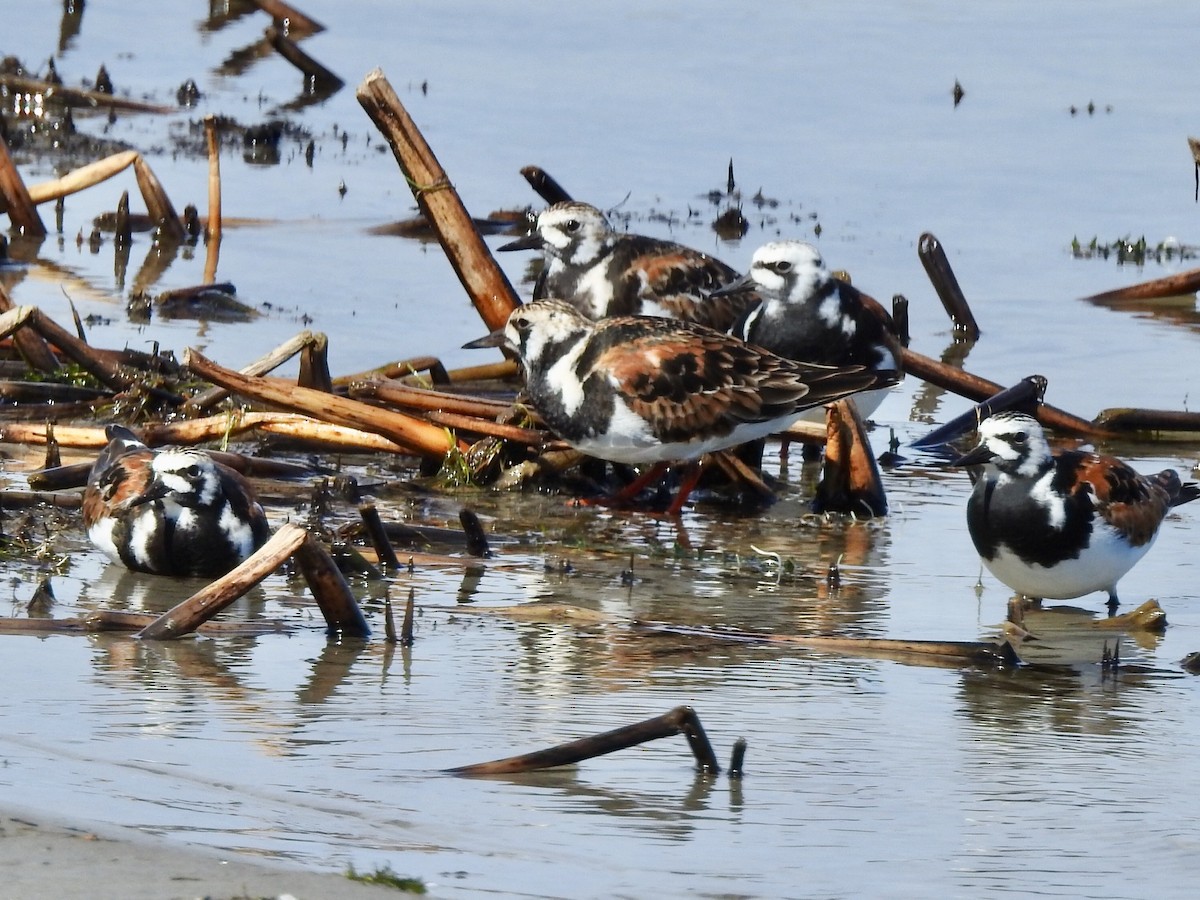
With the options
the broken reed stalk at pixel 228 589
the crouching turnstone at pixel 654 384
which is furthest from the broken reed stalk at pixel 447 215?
the broken reed stalk at pixel 228 589

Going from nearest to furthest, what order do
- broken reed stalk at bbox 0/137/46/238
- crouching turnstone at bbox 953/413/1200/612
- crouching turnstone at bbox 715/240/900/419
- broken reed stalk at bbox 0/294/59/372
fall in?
crouching turnstone at bbox 953/413/1200/612
crouching turnstone at bbox 715/240/900/419
broken reed stalk at bbox 0/294/59/372
broken reed stalk at bbox 0/137/46/238

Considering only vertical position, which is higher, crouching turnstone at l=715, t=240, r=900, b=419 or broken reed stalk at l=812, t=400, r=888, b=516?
crouching turnstone at l=715, t=240, r=900, b=419

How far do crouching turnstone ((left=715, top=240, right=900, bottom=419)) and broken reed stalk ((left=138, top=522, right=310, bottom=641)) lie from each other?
3004 millimetres

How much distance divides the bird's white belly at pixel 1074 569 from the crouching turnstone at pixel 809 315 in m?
1.83

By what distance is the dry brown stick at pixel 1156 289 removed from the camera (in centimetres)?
886

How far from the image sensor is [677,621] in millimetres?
5141

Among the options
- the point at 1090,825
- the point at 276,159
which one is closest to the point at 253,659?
the point at 1090,825

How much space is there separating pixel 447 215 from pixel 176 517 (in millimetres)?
2299

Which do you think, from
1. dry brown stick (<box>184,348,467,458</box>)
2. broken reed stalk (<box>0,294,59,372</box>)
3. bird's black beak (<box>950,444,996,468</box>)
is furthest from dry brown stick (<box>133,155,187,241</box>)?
bird's black beak (<box>950,444,996,468</box>)

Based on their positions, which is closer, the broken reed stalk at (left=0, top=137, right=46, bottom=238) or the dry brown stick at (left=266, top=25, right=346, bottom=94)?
the broken reed stalk at (left=0, top=137, right=46, bottom=238)

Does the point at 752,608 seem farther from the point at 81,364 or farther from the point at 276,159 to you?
the point at 276,159

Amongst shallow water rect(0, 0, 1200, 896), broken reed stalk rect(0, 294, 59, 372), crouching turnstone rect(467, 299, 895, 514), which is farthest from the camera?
broken reed stalk rect(0, 294, 59, 372)

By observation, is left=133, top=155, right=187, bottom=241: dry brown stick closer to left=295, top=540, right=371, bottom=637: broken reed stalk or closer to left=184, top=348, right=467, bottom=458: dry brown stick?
left=184, top=348, right=467, bottom=458: dry brown stick

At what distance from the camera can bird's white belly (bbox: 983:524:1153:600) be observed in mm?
5285
